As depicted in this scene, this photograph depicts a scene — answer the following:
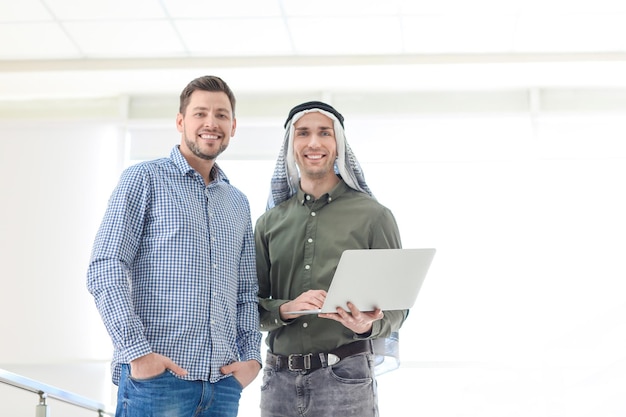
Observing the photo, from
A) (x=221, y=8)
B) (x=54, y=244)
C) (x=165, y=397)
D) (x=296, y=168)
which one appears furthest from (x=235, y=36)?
(x=165, y=397)

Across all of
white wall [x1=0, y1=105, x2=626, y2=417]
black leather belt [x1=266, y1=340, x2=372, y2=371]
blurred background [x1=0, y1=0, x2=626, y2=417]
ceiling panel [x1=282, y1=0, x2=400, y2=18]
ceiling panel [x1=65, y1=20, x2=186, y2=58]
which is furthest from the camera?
white wall [x1=0, y1=105, x2=626, y2=417]

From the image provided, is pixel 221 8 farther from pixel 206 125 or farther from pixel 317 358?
pixel 317 358

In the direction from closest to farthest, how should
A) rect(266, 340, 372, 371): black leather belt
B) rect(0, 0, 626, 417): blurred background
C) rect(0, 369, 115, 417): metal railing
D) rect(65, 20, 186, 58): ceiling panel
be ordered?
1. rect(0, 369, 115, 417): metal railing
2. rect(266, 340, 372, 371): black leather belt
3. rect(65, 20, 186, 58): ceiling panel
4. rect(0, 0, 626, 417): blurred background

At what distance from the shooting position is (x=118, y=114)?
6582mm

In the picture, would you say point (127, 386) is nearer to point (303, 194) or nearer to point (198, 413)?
point (198, 413)

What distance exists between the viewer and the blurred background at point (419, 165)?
232 inches

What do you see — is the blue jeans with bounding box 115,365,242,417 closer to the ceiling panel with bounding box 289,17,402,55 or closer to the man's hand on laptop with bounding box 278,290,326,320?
the man's hand on laptop with bounding box 278,290,326,320

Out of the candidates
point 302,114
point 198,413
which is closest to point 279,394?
point 198,413

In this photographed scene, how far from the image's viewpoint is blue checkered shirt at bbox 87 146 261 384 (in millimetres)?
2137

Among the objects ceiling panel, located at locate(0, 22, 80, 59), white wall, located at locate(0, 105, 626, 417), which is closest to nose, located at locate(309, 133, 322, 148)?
Result: ceiling panel, located at locate(0, 22, 80, 59)

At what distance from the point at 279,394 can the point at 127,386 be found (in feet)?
1.79

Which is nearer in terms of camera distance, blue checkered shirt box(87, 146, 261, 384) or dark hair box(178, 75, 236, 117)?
blue checkered shirt box(87, 146, 261, 384)

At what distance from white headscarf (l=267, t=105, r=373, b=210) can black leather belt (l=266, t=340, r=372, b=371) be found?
20.9 inches

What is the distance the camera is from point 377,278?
7.41 feet
